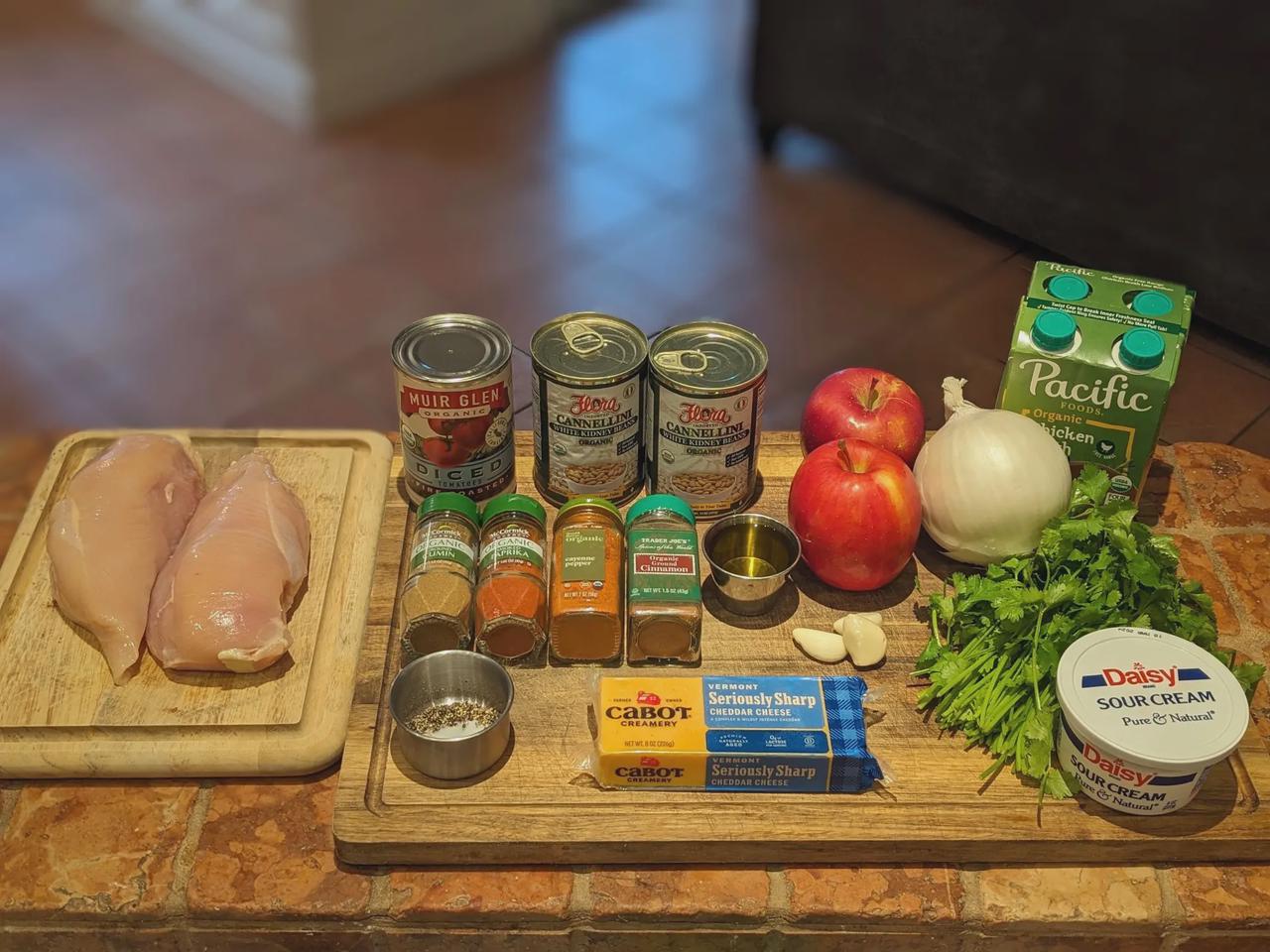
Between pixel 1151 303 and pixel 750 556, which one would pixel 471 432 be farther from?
pixel 1151 303

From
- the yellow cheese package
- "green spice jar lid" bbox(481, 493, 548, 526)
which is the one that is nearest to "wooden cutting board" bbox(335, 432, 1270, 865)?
the yellow cheese package

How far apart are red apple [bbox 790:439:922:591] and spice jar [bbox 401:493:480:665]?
39cm

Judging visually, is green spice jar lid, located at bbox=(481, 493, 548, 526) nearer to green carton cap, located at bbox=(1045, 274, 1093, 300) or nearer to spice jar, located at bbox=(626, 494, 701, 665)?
spice jar, located at bbox=(626, 494, 701, 665)

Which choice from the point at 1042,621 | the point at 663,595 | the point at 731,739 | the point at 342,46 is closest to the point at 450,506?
the point at 663,595

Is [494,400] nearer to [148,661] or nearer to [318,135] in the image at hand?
[148,661]

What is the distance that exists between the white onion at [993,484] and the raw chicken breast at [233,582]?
0.74 m

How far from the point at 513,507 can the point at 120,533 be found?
1.48 feet

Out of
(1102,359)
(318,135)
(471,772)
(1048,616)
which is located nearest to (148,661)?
(471,772)

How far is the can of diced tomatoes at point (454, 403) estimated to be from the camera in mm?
A: 1469

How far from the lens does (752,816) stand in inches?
49.3

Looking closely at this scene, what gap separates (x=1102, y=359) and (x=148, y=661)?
1.13m

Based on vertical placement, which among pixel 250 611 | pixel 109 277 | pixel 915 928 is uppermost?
pixel 250 611

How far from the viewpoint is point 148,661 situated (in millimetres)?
1387

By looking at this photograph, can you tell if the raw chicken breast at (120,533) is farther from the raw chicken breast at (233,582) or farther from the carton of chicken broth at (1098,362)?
the carton of chicken broth at (1098,362)
